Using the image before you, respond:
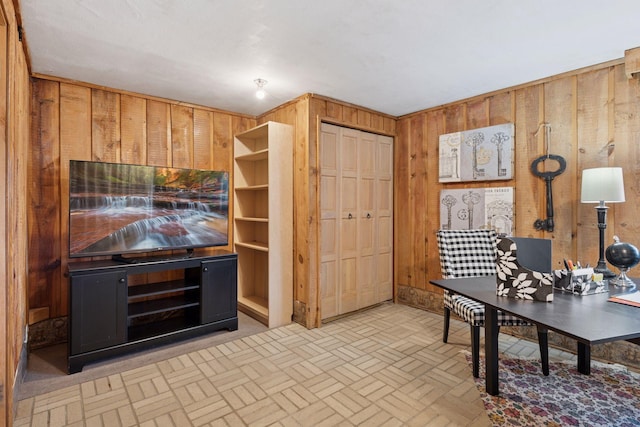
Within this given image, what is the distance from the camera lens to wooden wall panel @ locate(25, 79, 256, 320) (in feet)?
Result: 9.03

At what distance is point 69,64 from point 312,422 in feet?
10.3

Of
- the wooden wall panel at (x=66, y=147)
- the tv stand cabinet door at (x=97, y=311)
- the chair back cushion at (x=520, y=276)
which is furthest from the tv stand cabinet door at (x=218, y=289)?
the chair back cushion at (x=520, y=276)

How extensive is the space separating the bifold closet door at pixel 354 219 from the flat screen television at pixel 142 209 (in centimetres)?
111

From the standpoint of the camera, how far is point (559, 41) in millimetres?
2197

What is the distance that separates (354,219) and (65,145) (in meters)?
2.86

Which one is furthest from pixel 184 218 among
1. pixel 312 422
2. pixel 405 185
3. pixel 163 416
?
pixel 405 185

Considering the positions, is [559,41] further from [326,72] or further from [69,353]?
[69,353]

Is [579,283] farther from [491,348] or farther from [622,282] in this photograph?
[491,348]

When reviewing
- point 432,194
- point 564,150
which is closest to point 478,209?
point 432,194

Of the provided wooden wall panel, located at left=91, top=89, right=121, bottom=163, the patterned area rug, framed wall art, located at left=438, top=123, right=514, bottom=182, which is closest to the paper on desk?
the patterned area rug

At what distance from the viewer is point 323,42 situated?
7.19 feet

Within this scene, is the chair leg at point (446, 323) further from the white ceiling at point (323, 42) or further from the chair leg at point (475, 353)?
the white ceiling at point (323, 42)

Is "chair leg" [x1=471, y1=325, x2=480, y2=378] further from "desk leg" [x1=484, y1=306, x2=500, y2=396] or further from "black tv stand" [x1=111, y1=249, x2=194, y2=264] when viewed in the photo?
"black tv stand" [x1=111, y1=249, x2=194, y2=264]

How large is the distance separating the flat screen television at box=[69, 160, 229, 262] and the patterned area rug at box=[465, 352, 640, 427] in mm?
2704
